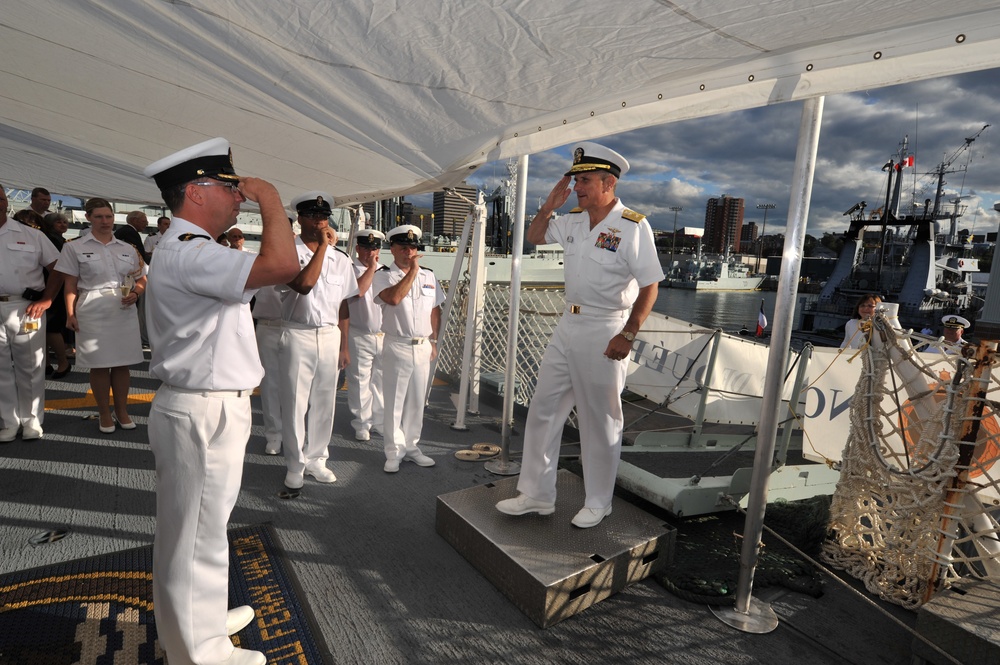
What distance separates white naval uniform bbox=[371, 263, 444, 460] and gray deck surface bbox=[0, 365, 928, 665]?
279mm

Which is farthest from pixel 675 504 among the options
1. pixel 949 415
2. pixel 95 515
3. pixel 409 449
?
pixel 95 515

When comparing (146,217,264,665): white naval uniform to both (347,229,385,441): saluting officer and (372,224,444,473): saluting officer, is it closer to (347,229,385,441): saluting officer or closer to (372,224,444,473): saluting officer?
(372,224,444,473): saluting officer

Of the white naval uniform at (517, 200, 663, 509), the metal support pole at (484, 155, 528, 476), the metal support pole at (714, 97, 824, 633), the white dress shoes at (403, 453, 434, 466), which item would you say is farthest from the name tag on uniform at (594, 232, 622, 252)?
the white dress shoes at (403, 453, 434, 466)

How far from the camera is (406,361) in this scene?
12.0ft

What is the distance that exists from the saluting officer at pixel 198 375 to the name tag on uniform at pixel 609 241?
57.8 inches

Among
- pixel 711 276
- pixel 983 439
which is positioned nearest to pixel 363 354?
pixel 983 439

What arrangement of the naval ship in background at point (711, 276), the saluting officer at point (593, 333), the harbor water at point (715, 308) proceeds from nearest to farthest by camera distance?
the saluting officer at point (593, 333) → the harbor water at point (715, 308) → the naval ship in background at point (711, 276)

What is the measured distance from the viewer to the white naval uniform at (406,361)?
3.64m

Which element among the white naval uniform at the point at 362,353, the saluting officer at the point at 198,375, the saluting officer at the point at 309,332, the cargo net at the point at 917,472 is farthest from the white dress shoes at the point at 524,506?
the white naval uniform at the point at 362,353

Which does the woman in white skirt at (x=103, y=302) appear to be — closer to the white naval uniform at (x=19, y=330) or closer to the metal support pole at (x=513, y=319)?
the white naval uniform at (x=19, y=330)

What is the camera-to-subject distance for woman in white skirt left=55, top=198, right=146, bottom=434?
3.78 meters

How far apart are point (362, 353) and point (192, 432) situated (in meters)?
2.79

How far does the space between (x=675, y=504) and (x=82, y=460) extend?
4.01 m

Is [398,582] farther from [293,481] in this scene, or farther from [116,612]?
[293,481]
